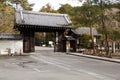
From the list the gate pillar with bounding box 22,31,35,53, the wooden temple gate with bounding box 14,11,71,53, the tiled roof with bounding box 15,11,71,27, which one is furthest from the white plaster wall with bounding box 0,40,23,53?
the tiled roof with bounding box 15,11,71,27

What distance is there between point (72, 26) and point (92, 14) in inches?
238

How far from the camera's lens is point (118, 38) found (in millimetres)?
26344

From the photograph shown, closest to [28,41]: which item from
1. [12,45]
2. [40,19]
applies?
[12,45]

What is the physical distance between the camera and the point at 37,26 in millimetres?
33094

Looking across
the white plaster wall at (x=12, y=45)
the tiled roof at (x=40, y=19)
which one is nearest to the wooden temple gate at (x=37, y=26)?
the tiled roof at (x=40, y=19)

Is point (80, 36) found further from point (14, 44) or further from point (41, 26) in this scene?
point (14, 44)

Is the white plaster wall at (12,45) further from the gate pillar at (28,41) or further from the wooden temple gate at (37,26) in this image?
the wooden temple gate at (37,26)

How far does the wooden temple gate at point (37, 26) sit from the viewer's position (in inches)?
1297

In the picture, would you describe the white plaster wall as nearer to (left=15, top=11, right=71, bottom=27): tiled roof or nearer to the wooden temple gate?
the wooden temple gate

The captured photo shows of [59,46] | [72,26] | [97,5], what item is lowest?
[59,46]

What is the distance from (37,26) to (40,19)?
3149 mm

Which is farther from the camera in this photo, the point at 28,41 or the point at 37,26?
the point at 28,41

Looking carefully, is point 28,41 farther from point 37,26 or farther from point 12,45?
point 12,45

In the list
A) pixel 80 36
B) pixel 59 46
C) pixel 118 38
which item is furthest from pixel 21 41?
pixel 118 38
